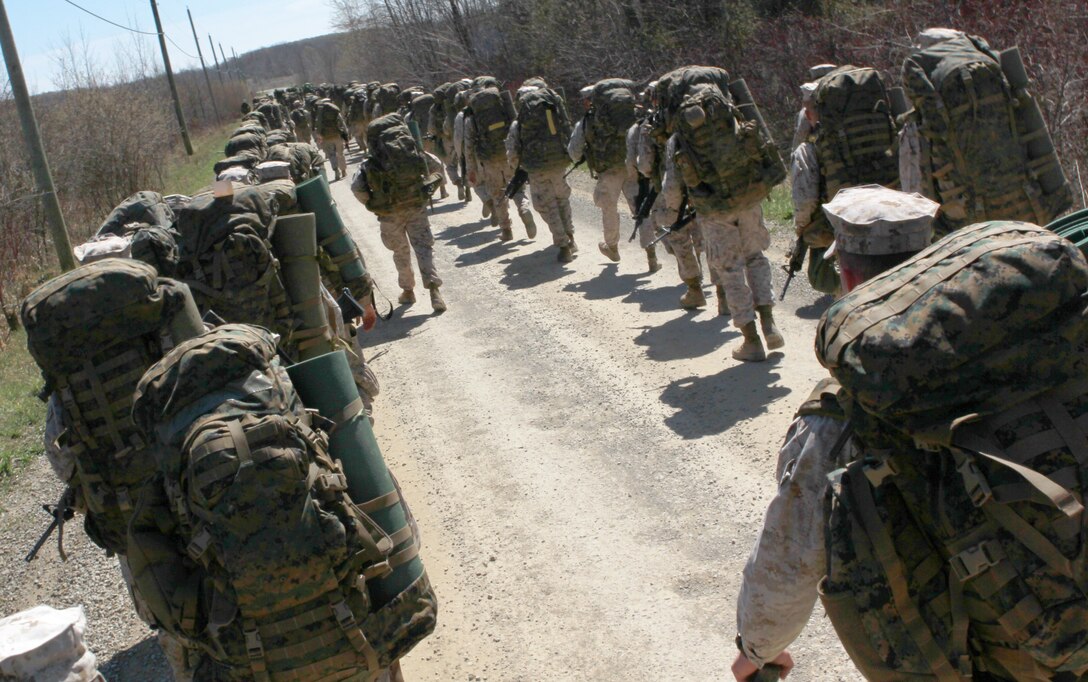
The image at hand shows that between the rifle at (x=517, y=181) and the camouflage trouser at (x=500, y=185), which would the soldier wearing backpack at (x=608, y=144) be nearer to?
the rifle at (x=517, y=181)

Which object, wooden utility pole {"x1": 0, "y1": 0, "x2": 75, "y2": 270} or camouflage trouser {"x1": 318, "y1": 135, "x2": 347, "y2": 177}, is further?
camouflage trouser {"x1": 318, "y1": 135, "x2": 347, "y2": 177}

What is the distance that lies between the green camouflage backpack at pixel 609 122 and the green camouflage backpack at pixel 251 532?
8.15 metres

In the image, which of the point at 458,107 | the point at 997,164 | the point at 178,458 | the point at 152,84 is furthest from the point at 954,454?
the point at 152,84

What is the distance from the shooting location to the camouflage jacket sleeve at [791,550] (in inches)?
99.3

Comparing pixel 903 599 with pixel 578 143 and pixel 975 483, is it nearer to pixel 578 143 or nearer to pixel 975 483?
pixel 975 483

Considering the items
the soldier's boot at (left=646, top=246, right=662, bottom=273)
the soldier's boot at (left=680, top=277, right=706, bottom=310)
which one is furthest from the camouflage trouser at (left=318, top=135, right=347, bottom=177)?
the soldier's boot at (left=680, top=277, right=706, bottom=310)

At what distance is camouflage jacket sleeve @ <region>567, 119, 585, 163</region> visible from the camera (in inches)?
440

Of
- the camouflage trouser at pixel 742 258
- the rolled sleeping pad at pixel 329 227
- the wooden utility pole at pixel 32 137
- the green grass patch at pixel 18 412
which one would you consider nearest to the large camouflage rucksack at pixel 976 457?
the rolled sleeping pad at pixel 329 227

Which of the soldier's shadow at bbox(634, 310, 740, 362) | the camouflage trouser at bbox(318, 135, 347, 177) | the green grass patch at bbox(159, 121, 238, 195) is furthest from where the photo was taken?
the green grass patch at bbox(159, 121, 238, 195)

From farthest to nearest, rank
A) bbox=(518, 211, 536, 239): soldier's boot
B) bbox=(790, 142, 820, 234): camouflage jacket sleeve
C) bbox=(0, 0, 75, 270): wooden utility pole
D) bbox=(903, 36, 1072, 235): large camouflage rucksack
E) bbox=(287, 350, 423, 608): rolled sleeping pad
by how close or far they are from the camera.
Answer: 1. bbox=(0, 0, 75, 270): wooden utility pole
2. bbox=(518, 211, 536, 239): soldier's boot
3. bbox=(790, 142, 820, 234): camouflage jacket sleeve
4. bbox=(903, 36, 1072, 235): large camouflage rucksack
5. bbox=(287, 350, 423, 608): rolled sleeping pad

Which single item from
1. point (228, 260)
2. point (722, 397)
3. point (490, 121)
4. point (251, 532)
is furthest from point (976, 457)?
point (490, 121)

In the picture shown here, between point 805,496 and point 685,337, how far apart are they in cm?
615

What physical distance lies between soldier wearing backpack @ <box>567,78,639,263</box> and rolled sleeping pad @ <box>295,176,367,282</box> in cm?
475

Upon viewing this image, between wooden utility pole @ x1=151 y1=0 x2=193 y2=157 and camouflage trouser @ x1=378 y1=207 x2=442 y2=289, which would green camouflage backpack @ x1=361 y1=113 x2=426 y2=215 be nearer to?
camouflage trouser @ x1=378 y1=207 x2=442 y2=289
